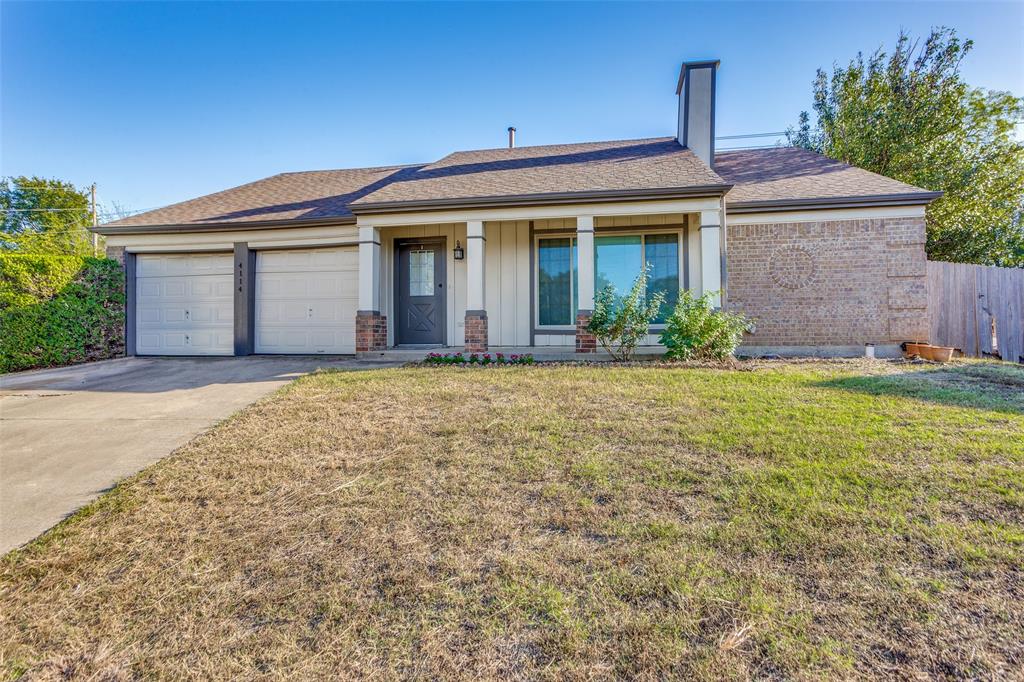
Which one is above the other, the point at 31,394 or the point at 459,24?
the point at 459,24

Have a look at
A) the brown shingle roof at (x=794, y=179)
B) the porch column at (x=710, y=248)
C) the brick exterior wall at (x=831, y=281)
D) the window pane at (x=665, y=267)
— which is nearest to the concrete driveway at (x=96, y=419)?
the window pane at (x=665, y=267)

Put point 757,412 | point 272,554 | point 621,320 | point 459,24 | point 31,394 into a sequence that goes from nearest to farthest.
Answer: point 272,554 < point 757,412 < point 31,394 < point 621,320 < point 459,24

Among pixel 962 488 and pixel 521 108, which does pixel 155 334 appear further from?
pixel 962 488

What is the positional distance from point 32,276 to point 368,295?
5.93 meters

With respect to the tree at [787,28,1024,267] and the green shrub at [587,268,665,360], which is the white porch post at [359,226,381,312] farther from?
the tree at [787,28,1024,267]

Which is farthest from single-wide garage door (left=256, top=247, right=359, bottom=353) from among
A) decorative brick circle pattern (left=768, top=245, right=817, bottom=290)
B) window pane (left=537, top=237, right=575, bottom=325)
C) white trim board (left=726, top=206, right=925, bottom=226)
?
decorative brick circle pattern (left=768, top=245, right=817, bottom=290)

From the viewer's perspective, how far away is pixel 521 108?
13305 mm

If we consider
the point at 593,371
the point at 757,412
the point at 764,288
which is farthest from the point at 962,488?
the point at 764,288

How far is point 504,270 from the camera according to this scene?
953cm

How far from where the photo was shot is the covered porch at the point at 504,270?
8453 millimetres

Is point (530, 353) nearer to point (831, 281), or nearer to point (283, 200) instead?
point (831, 281)

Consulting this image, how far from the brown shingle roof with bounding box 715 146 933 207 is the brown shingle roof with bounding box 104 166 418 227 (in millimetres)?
7936

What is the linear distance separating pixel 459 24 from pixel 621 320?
735 centimetres

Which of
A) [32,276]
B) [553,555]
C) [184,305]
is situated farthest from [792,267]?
[32,276]
